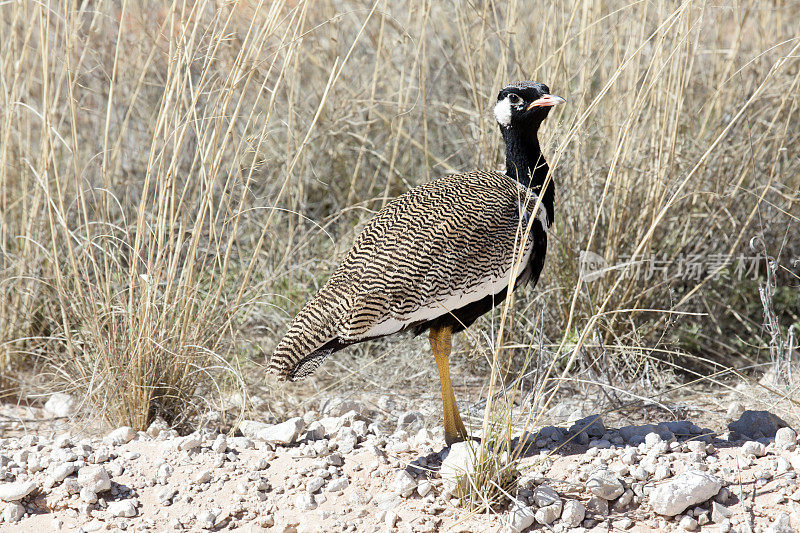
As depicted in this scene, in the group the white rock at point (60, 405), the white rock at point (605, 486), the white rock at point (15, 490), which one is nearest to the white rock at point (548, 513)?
the white rock at point (605, 486)

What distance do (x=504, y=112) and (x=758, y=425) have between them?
140cm

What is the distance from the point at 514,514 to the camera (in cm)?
222

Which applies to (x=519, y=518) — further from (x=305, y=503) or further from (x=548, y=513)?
(x=305, y=503)

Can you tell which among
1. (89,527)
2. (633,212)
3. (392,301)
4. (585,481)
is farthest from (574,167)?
(89,527)

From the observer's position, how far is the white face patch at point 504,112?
9.98 feet

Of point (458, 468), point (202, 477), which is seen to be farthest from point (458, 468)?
point (202, 477)

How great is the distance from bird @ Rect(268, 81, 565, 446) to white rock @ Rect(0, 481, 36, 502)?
0.82m

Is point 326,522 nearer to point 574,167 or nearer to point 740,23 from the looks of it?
point 574,167

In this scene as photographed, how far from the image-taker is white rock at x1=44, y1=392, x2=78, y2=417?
129 inches

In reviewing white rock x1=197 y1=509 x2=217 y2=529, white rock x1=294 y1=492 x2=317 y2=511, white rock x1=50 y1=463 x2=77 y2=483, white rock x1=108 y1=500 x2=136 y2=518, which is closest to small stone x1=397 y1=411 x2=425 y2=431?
white rock x1=294 y1=492 x2=317 y2=511

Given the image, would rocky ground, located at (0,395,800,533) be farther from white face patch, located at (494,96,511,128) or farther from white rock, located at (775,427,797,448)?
white face patch, located at (494,96,511,128)

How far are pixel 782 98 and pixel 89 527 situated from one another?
323cm

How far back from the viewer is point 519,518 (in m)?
2.22

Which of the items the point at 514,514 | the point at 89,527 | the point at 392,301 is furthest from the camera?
the point at 392,301
